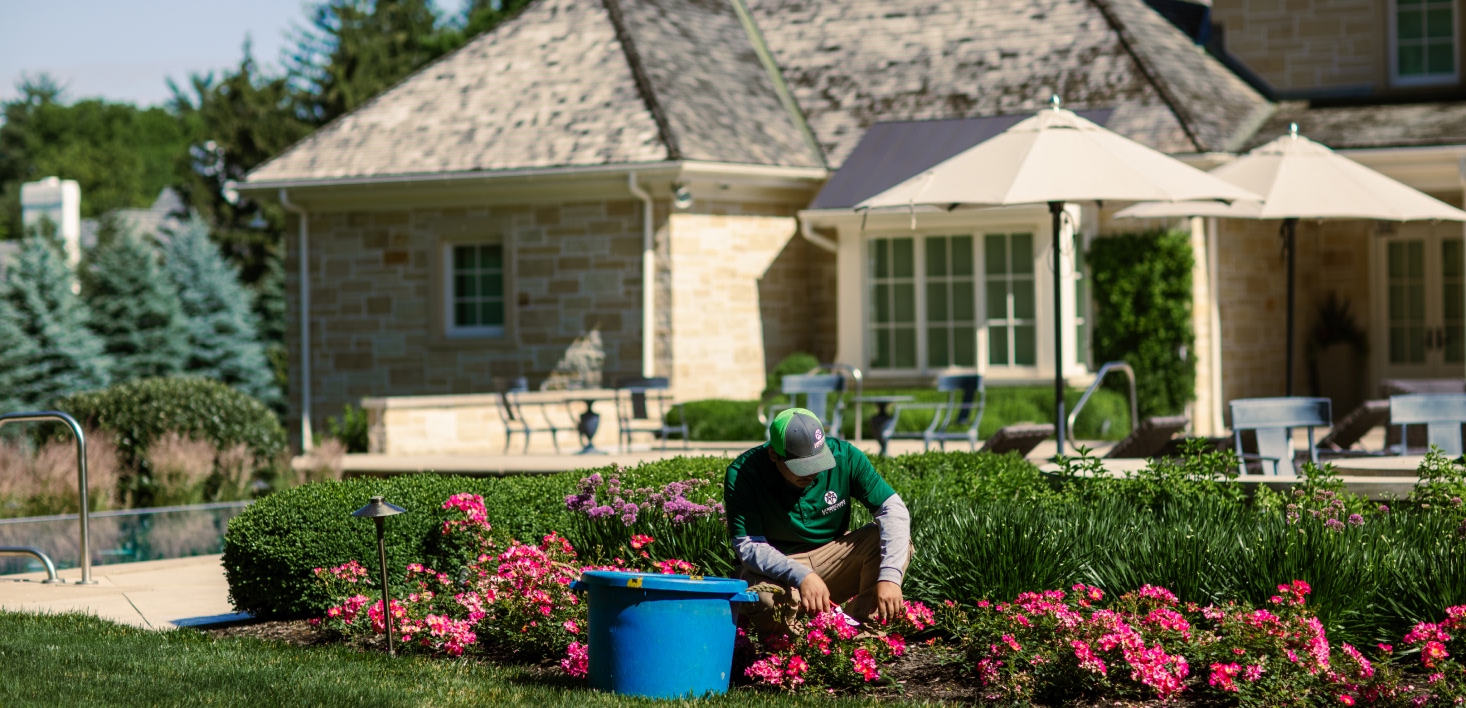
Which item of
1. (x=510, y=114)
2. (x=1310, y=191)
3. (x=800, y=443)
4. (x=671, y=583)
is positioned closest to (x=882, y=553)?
(x=800, y=443)

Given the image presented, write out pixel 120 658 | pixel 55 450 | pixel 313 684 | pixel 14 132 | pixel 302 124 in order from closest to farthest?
pixel 313 684
pixel 120 658
pixel 55 450
pixel 302 124
pixel 14 132

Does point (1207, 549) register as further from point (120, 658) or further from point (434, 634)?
point (120, 658)

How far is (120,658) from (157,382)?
9668 millimetres

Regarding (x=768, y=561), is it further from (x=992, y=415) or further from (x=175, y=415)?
(x=175, y=415)

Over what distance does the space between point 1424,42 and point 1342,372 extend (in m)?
4.12

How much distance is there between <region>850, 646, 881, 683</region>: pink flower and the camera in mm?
6043

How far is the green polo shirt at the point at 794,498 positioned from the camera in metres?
6.16

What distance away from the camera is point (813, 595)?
19.4 feet

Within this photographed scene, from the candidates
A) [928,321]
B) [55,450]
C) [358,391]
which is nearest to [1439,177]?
[928,321]

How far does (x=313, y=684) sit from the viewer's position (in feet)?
20.2

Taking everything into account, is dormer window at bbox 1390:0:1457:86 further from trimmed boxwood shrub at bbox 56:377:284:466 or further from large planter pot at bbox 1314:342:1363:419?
trimmed boxwood shrub at bbox 56:377:284:466

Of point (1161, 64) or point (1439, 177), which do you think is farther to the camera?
point (1161, 64)

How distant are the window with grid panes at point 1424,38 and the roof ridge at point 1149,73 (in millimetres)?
3367

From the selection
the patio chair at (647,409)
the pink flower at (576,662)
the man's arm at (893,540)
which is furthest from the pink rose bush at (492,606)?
the patio chair at (647,409)
